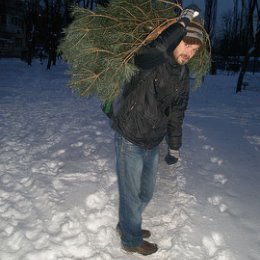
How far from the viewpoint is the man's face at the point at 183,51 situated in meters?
2.54

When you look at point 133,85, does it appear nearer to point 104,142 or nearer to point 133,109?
point 133,109

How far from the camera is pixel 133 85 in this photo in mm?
2617

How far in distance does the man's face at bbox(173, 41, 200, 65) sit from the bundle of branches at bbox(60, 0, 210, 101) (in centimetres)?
28

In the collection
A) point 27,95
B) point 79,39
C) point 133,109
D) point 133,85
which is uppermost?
point 79,39

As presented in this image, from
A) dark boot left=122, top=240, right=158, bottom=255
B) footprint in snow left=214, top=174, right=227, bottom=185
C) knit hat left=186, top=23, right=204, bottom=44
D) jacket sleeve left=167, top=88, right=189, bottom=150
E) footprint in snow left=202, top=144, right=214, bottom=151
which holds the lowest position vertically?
footprint in snow left=202, top=144, right=214, bottom=151

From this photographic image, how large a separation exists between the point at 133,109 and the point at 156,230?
1495 mm

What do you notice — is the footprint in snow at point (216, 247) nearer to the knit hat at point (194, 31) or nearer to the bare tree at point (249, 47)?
the knit hat at point (194, 31)

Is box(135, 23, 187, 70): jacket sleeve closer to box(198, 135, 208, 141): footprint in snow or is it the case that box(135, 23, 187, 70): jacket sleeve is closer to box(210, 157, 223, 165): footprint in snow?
box(210, 157, 223, 165): footprint in snow

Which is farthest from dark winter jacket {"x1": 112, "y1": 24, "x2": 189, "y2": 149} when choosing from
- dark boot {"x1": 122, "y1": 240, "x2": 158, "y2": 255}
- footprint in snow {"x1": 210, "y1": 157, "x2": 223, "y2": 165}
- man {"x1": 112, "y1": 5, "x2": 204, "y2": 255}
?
footprint in snow {"x1": 210, "y1": 157, "x2": 223, "y2": 165}

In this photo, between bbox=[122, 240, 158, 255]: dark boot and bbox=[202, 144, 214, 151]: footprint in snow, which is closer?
bbox=[122, 240, 158, 255]: dark boot

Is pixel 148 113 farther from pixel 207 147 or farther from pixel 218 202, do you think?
pixel 207 147

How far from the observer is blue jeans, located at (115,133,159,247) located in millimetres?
2752

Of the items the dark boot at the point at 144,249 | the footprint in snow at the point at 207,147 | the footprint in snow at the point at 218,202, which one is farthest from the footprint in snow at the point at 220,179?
the dark boot at the point at 144,249

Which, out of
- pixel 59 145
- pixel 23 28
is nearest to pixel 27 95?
pixel 59 145
